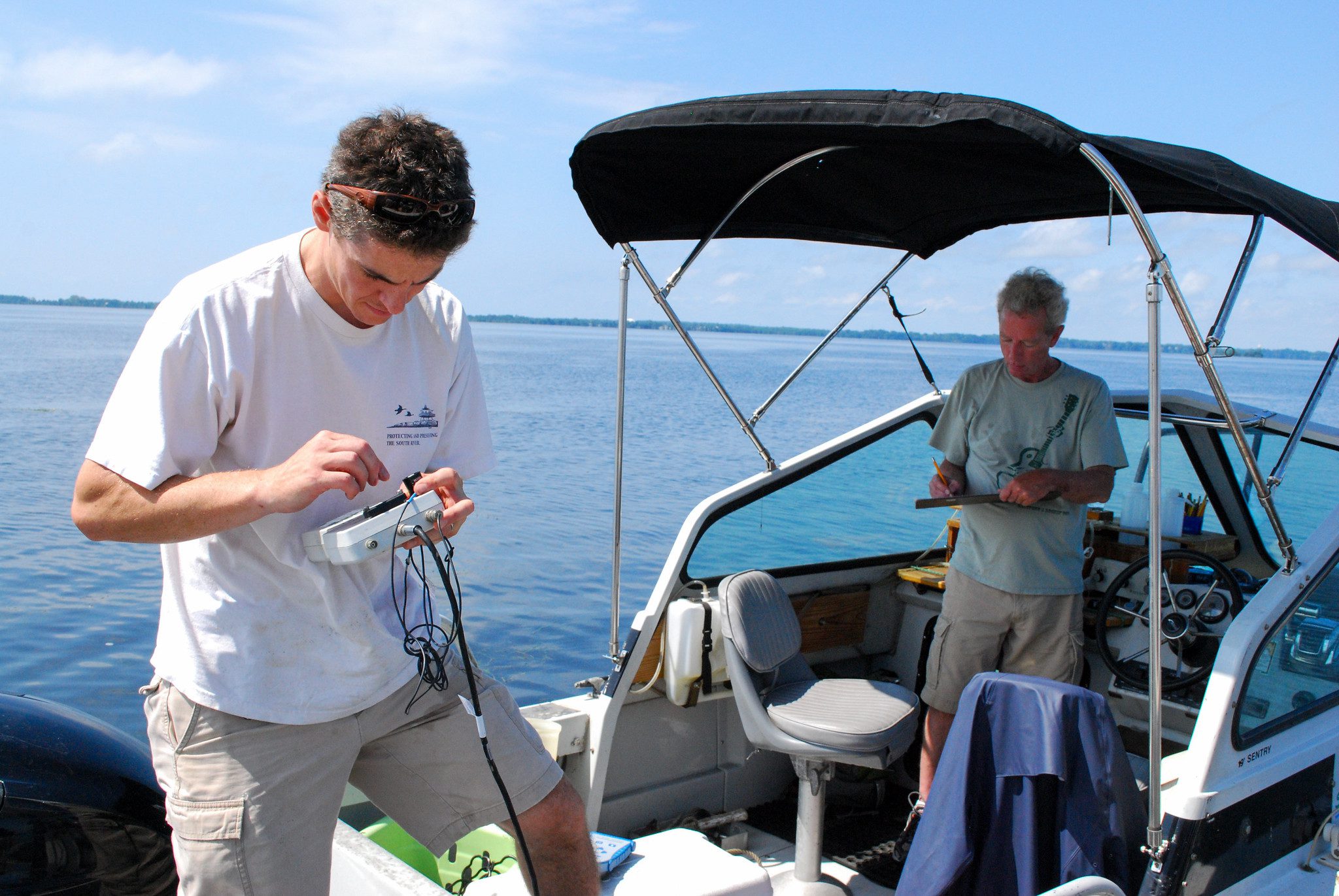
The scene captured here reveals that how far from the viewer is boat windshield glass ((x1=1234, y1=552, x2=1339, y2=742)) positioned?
258 centimetres

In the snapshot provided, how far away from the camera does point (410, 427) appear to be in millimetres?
1944

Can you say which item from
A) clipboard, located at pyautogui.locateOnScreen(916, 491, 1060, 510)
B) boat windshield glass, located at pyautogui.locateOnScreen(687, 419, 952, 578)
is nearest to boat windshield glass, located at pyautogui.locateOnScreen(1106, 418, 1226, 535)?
boat windshield glass, located at pyautogui.locateOnScreen(687, 419, 952, 578)

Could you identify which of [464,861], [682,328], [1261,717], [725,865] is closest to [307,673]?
[725,865]

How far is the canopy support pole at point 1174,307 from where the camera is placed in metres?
2.16

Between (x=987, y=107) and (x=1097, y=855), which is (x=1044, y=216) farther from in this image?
(x=1097, y=855)

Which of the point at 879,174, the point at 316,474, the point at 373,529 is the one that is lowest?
the point at 373,529

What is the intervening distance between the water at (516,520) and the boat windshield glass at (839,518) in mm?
1545

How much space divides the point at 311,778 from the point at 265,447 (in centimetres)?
56

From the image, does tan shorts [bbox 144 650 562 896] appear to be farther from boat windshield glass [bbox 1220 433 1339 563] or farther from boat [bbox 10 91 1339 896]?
boat windshield glass [bbox 1220 433 1339 563]

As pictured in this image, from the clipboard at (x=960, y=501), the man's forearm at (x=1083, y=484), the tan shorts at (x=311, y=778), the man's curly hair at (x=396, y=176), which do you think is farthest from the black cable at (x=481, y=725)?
the man's forearm at (x=1083, y=484)

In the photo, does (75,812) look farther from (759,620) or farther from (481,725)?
(759,620)

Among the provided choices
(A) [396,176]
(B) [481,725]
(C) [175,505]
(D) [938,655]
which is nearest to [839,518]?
(D) [938,655]

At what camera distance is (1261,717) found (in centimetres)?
262

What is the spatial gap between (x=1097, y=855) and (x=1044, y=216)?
7.24 ft
